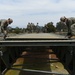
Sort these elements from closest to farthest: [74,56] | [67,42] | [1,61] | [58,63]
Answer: [67,42], [74,56], [1,61], [58,63]

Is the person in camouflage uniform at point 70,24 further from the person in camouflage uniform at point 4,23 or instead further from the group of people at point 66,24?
the person in camouflage uniform at point 4,23

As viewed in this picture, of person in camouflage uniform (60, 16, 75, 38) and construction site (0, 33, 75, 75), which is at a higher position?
person in camouflage uniform (60, 16, 75, 38)

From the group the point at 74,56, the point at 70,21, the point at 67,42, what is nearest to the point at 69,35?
the point at 70,21

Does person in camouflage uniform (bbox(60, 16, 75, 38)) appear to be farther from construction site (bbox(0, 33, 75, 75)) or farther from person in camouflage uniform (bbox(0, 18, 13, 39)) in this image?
person in camouflage uniform (bbox(0, 18, 13, 39))

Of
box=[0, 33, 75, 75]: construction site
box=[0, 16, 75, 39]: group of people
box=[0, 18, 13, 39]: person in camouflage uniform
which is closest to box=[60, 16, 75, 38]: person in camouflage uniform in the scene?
box=[0, 16, 75, 39]: group of people

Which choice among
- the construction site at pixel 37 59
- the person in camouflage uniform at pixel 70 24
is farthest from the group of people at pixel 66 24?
the construction site at pixel 37 59

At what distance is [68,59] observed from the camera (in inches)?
433

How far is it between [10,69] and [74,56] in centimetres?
328

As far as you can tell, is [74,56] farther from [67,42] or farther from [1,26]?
[1,26]

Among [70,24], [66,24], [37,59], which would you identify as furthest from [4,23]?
[37,59]

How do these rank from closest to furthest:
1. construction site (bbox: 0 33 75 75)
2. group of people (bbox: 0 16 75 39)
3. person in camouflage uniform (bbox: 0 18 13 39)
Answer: construction site (bbox: 0 33 75 75) < group of people (bbox: 0 16 75 39) < person in camouflage uniform (bbox: 0 18 13 39)

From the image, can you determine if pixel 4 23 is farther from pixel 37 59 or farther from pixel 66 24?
pixel 37 59

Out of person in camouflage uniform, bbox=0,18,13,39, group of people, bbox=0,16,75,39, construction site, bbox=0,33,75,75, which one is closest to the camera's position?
construction site, bbox=0,33,75,75

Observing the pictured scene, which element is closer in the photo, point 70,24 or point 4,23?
point 70,24
